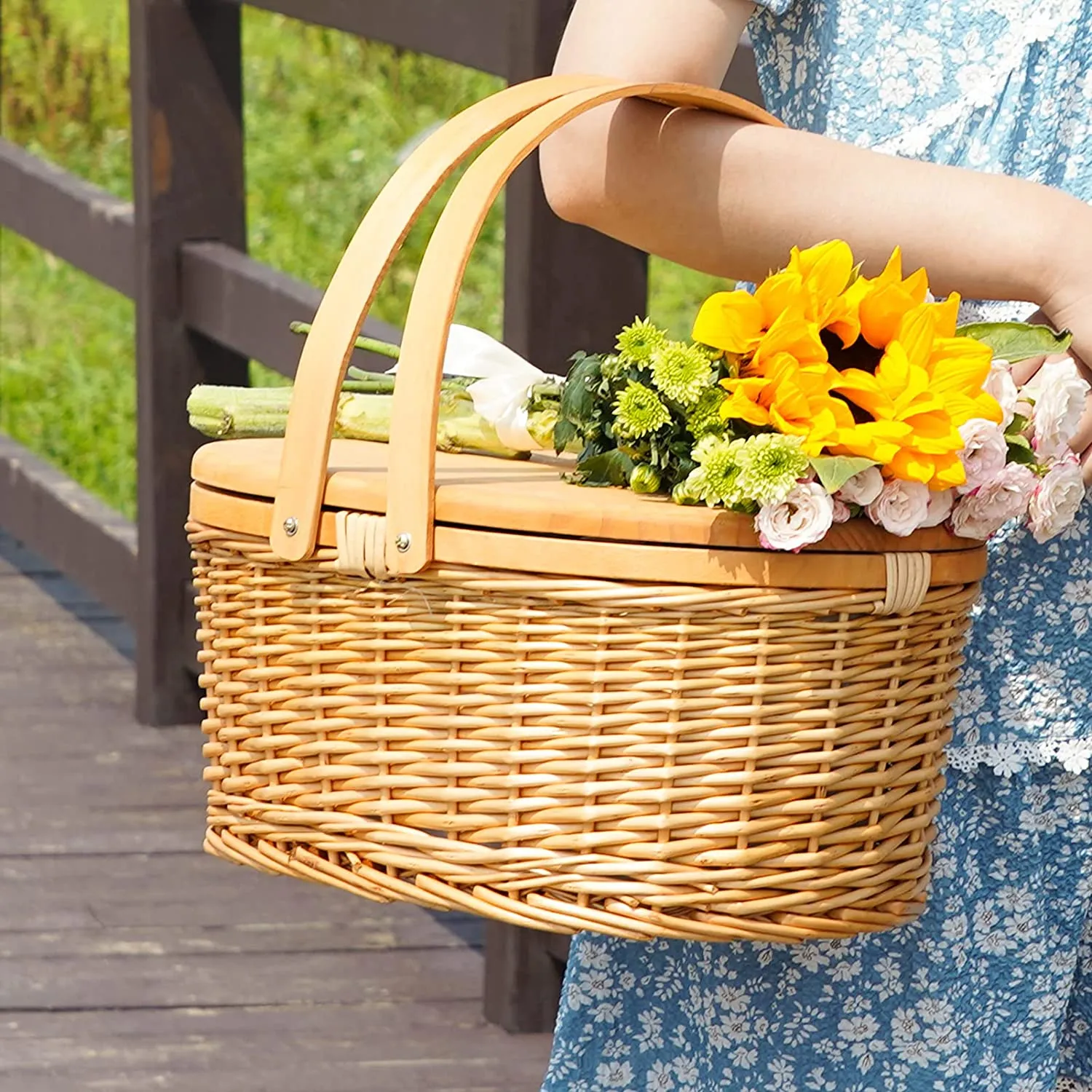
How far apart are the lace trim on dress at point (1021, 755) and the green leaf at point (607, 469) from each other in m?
0.29

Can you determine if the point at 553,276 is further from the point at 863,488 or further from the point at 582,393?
the point at 863,488

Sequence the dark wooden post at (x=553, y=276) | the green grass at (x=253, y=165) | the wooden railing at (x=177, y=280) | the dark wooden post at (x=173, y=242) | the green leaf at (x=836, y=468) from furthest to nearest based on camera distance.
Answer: the green grass at (x=253, y=165) < the dark wooden post at (x=173, y=242) < the wooden railing at (x=177, y=280) < the dark wooden post at (x=553, y=276) < the green leaf at (x=836, y=468)

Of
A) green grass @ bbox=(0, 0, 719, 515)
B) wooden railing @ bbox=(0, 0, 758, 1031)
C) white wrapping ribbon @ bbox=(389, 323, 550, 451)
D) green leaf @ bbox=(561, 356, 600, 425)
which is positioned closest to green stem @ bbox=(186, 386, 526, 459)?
white wrapping ribbon @ bbox=(389, 323, 550, 451)

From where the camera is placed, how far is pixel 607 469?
1100 mm

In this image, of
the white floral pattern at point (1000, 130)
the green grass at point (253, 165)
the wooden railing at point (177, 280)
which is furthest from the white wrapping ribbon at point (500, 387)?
the green grass at point (253, 165)

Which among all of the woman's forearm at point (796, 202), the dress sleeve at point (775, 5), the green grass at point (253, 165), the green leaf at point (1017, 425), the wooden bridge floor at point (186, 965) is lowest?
the wooden bridge floor at point (186, 965)

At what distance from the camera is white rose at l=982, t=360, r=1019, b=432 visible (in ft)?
3.39

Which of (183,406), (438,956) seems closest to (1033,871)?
(438,956)

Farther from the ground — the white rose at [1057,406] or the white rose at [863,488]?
the white rose at [1057,406]

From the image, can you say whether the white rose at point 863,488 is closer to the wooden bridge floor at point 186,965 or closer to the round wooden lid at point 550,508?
the round wooden lid at point 550,508

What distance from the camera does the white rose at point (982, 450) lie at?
3.30 feet

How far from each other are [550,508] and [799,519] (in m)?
0.13

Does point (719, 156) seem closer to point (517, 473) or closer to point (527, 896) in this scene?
point (517, 473)

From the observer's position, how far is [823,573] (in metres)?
1.03
